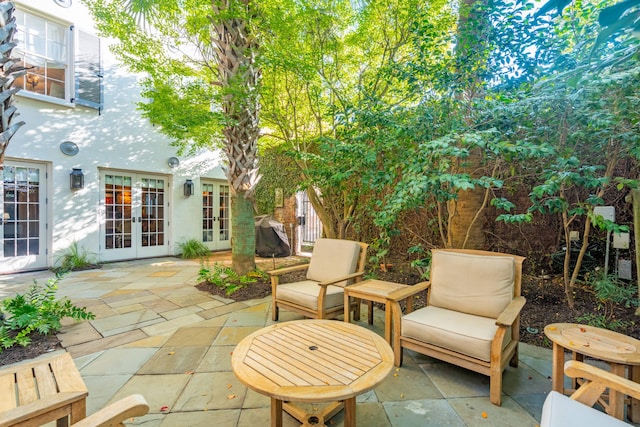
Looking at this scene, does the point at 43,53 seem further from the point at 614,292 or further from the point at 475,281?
the point at 614,292

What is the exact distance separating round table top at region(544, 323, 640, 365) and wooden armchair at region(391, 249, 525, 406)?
26 cm

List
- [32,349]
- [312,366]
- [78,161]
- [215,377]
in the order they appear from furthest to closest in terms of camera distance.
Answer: [78,161], [32,349], [215,377], [312,366]

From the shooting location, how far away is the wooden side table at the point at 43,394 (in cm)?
103

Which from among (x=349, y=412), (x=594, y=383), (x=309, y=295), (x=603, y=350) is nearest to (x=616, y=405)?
(x=594, y=383)

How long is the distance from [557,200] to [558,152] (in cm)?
49

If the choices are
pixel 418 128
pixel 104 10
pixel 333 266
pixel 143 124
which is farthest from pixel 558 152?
pixel 143 124

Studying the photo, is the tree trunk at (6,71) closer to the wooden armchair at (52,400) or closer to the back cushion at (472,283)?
the wooden armchair at (52,400)

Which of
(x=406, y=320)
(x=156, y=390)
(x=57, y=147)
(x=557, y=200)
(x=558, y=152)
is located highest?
(x=57, y=147)

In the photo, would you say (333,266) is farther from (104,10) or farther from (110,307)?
(104,10)

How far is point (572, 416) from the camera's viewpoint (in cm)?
117

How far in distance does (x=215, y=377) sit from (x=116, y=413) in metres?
1.17

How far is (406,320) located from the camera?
2234 mm

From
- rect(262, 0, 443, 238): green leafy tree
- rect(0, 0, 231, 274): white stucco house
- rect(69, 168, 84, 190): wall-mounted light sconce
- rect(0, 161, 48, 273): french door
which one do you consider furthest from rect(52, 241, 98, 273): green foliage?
rect(262, 0, 443, 238): green leafy tree

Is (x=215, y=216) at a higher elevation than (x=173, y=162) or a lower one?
lower
